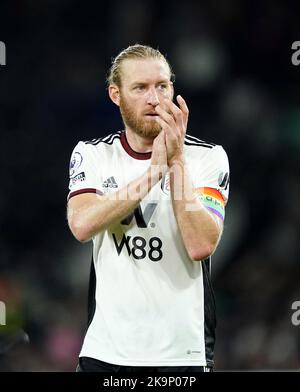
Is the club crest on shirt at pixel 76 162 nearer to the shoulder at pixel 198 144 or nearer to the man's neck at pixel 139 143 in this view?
the man's neck at pixel 139 143

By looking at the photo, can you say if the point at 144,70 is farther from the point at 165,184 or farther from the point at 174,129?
the point at 165,184

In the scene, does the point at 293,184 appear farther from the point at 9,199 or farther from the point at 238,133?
the point at 9,199

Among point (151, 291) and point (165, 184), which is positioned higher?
point (165, 184)

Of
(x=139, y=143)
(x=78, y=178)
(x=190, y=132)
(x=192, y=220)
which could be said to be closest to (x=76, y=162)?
(x=78, y=178)

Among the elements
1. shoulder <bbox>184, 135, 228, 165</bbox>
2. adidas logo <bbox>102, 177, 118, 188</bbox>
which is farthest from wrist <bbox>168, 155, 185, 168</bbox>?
adidas logo <bbox>102, 177, 118, 188</bbox>

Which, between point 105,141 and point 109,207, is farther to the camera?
point 105,141

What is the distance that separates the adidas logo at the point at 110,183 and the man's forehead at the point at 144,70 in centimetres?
Answer: 47

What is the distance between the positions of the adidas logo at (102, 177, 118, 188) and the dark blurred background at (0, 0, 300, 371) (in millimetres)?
2742

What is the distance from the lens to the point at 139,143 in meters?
3.62

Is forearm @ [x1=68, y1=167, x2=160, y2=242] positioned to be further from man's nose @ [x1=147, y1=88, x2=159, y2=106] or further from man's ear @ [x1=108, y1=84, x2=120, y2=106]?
man's ear @ [x1=108, y1=84, x2=120, y2=106]

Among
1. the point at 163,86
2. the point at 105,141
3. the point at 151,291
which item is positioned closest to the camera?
the point at 151,291

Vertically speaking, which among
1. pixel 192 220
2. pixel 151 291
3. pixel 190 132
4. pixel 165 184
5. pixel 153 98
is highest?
pixel 190 132

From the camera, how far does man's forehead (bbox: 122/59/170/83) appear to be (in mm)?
3535

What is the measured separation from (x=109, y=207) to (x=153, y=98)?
0.56 meters
